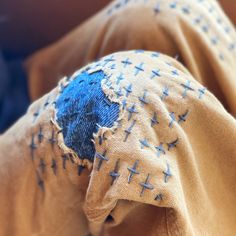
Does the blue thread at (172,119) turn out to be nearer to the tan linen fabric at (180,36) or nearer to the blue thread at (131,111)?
the blue thread at (131,111)

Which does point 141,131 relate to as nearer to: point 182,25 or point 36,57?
point 182,25

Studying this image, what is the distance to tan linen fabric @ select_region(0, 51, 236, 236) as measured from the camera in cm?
36

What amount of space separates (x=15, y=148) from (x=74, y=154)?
0.26ft

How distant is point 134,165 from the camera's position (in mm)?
355

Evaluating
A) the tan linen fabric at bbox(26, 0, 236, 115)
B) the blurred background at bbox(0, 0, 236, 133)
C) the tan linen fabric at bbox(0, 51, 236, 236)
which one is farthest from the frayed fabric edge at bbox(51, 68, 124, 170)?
the blurred background at bbox(0, 0, 236, 133)

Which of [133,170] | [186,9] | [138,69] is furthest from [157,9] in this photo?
[133,170]

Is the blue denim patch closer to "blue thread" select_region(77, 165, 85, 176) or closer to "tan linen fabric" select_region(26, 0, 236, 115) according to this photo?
"blue thread" select_region(77, 165, 85, 176)

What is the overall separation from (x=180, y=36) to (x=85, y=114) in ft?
0.62

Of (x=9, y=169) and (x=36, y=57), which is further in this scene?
(x=36, y=57)

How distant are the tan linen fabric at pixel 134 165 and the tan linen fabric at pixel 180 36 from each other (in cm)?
8

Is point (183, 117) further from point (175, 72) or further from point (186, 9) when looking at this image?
point (186, 9)

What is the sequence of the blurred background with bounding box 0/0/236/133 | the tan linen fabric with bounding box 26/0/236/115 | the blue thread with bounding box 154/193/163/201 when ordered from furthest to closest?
the blurred background with bounding box 0/0/236/133 → the tan linen fabric with bounding box 26/0/236/115 → the blue thread with bounding box 154/193/163/201

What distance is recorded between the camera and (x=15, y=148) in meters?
0.44

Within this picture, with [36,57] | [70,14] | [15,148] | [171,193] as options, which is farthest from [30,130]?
[70,14]
